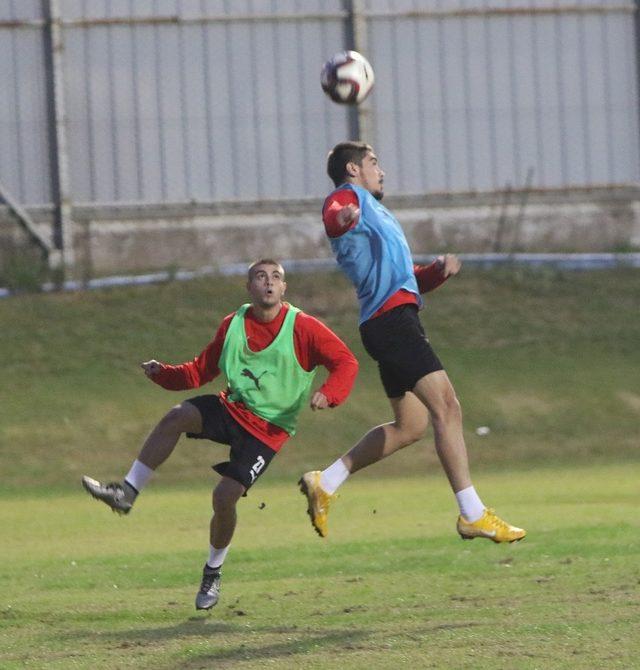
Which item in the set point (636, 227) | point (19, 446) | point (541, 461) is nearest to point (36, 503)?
point (19, 446)

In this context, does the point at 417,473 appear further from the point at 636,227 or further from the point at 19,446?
the point at 636,227

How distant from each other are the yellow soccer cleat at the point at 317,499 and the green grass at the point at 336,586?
0.47 meters

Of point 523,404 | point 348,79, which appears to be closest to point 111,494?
point 348,79

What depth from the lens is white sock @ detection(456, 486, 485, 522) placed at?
775 cm

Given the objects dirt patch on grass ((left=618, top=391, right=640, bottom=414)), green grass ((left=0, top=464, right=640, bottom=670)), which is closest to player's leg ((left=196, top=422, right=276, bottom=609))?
green grass ((left=0, top=464, right=640, bottom=670))

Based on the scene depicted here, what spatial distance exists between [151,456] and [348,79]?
2587 millimetres

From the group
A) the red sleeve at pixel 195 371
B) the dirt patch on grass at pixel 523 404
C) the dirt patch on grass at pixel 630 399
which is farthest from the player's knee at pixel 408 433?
the dirt patch on grass at pixel 630 399

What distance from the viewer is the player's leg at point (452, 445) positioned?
776 cm

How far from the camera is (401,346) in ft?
26.2

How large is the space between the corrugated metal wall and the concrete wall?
9.0 inches

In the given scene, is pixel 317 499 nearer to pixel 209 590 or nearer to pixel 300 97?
pixel 209 590

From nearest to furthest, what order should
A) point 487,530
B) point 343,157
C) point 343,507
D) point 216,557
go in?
point 487,530 < point 343,157 < point 216,557 < point 343,507

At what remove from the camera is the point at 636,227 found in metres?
23.9

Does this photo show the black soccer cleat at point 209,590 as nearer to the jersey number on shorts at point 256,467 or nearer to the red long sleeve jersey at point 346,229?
the jersey number on shorts at point 256,467
